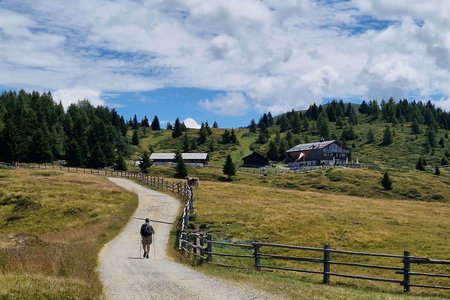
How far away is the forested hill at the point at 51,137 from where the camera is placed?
11775 cm

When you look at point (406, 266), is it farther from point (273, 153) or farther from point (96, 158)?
point (273, 153)

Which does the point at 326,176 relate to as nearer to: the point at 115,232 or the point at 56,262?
the point at 115,232

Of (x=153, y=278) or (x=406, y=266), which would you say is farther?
(x=406, y=266)

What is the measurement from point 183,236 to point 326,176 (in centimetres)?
9287

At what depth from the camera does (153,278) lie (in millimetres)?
19172

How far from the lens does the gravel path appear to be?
1568cm

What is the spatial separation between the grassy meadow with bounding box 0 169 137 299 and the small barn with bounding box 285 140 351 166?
103 metres

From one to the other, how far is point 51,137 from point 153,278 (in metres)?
125

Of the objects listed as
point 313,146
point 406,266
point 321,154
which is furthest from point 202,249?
point 313,146

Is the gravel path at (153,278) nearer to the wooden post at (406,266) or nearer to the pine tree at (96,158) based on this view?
the wooden post at (406,266)

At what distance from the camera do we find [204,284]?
17.7m

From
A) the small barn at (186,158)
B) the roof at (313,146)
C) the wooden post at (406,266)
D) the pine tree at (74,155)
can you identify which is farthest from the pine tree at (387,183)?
the wooden post at (406,266)

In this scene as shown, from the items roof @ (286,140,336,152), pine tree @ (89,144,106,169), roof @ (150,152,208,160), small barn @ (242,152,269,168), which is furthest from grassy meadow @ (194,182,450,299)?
roof @ (150,152,208,160)

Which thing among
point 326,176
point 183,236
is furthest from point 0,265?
point 326,176
